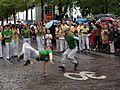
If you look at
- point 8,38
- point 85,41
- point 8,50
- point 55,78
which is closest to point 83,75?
point 55,78

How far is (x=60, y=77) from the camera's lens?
14.8 metres

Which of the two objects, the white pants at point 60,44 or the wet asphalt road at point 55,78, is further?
the white pants at point 60,44

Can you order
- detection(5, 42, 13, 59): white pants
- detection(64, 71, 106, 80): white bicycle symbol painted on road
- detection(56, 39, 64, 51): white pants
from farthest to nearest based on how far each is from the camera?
detection(56, 39, 64, 51): white pants
detection(5, 42, 13, 59): white pants
detection(64, 71, 106, 80): white bicycle symbol painted on road

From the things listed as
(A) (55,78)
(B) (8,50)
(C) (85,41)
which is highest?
(C) (85,41)

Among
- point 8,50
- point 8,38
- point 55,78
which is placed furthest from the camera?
point 8,50

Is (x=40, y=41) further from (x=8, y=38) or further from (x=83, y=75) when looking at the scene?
(x=83, y=75)

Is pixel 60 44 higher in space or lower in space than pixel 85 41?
lower

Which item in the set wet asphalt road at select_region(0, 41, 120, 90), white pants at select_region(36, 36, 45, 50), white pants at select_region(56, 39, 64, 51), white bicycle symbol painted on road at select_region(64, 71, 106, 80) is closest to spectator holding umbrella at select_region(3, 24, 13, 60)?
white pants at select_region(36, 36, 45, 50)

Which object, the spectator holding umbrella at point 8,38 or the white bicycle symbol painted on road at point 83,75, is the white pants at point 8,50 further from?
the white bicycle symbol painted on road at point 83,75

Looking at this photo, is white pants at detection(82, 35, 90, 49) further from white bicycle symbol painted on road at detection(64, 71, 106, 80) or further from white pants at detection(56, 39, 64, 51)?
white bicycle symbol painted on road at detection(64, 71, 106, 80)

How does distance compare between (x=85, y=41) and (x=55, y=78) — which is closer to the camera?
(x=55, y=78)

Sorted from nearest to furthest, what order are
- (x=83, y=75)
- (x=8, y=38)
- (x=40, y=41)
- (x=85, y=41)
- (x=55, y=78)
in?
(x=55, y=78) < (x=83, y=75) < (x=8, y=38) < (x=40, y=41) < (x=85, y=41)

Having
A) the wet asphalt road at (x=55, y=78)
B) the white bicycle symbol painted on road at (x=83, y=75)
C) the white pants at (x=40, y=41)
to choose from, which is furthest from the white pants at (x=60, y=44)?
the white bicycle symbol painted on road at (x=83, y=75)

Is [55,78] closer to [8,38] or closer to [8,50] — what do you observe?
[8,38]
